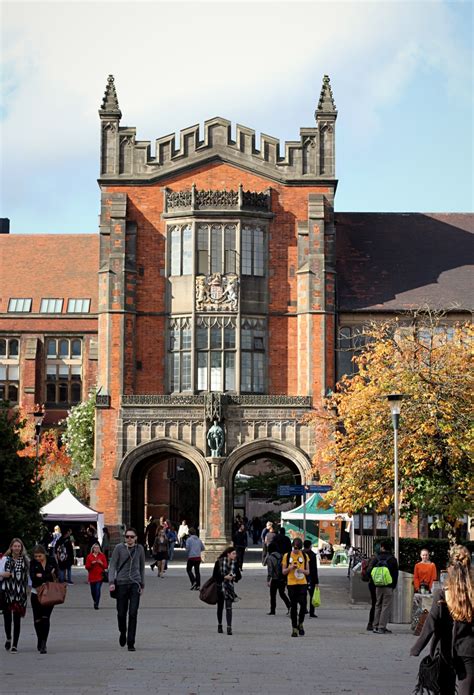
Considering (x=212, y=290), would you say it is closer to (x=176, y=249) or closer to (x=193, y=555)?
(x=176, y=249)

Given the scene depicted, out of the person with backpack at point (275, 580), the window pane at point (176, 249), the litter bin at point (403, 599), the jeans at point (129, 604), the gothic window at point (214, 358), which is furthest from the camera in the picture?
the window pane at point (176, 249)

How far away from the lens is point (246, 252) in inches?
1971

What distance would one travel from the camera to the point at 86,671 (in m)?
15.9

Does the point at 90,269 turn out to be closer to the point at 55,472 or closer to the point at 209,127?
the point at 55,472

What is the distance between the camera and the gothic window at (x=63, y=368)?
69.1 m

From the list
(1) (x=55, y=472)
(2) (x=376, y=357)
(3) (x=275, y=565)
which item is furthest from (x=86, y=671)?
(1) (x=55, y=472)

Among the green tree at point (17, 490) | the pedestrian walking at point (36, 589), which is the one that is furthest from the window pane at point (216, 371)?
the pedestrian walking at point (36, 589)

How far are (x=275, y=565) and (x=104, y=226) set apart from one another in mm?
25693

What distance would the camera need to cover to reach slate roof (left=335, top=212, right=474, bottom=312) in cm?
5153

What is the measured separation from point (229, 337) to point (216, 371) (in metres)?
1.41

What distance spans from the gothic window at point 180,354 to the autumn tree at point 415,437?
16.1 m

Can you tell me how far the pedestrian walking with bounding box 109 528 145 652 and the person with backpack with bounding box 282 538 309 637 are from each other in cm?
381

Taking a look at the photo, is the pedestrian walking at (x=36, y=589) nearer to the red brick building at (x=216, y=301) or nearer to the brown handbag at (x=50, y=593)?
the brown handbag at (x=50, y=593)

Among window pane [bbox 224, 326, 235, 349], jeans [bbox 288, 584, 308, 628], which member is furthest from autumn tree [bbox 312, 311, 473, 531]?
window pane [bbox 224, 326, 235, 349]
